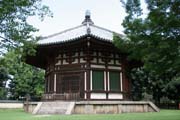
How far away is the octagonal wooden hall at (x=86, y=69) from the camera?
655 inches

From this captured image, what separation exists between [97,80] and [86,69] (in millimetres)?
1001

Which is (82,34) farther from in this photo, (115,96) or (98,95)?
(115,96)

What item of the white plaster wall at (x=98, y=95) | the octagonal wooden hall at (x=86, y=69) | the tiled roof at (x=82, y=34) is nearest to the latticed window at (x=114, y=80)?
the octagonal wooden hall at (x=86, y=69)

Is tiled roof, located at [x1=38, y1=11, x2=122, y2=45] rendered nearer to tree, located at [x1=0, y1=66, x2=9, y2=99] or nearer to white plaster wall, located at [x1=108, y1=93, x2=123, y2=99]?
white plaster wall, located at [x1=108, y1=93, x2=123, y2=99]

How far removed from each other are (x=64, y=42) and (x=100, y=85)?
11.4 feet

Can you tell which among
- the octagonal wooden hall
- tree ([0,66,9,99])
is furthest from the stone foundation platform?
tree ([0,66,9,99])

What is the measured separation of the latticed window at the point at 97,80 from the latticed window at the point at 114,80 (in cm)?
68

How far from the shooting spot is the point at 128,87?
743 inches

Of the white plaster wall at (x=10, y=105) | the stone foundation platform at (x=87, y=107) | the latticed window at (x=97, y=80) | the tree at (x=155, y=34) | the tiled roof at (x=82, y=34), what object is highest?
the tiled roof at (x=82, y=34)

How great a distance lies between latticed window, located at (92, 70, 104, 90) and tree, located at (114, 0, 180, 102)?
6.36 m

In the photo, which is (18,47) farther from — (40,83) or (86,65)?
(40,83)

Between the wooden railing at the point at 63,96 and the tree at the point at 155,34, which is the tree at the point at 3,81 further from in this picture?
the tree at the point at 155,34

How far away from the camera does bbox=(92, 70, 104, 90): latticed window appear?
16875 millimetres

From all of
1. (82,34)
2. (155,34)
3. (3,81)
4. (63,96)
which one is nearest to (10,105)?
(3,81)
